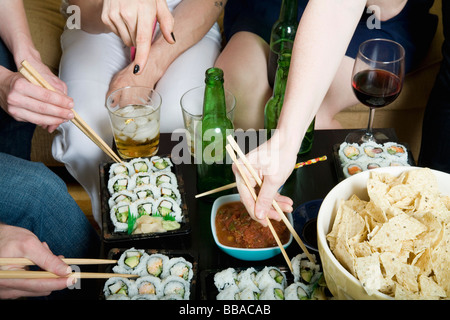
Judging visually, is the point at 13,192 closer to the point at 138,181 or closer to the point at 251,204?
the point at 138,181

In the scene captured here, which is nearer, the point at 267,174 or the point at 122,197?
the point at 267,174

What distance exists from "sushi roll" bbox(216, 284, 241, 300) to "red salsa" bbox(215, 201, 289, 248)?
0.14m

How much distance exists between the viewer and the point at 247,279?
3.28ft

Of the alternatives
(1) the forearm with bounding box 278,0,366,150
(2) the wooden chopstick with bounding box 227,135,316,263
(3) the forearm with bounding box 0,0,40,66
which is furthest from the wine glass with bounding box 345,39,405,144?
(3) the forearm with bounding box 0,0,40,66

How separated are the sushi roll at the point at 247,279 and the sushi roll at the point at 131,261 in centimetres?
22

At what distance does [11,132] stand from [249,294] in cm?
120

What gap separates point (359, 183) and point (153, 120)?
0.65 m

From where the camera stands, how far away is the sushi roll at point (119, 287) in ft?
3.25

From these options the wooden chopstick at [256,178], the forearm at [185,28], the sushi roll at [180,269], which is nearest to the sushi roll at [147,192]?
the sushi roll at [180,269]

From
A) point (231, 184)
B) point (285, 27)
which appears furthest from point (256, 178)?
point (285, 27)

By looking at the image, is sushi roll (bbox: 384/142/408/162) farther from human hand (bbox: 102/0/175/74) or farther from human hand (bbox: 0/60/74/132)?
human hand (bbox: 0/60/74/132)

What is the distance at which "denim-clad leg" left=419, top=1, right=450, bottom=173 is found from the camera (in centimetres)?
177

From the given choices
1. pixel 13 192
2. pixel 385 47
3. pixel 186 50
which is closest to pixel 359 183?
pixel 385 47

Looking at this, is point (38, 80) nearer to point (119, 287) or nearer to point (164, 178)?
point (164, 178)
